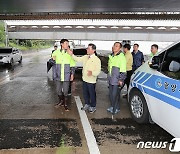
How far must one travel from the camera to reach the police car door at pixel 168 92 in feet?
12.7

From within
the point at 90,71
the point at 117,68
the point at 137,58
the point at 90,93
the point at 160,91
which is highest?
the point at 137,58

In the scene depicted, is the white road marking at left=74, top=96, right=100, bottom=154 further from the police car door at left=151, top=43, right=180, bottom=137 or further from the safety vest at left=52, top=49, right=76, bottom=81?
the police car door at left=151, top=43, right=180, bottom=137

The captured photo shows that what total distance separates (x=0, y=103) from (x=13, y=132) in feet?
8.19

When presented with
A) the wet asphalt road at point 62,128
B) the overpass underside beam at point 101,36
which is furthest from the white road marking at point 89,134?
the overpass underside beam at point 101,36

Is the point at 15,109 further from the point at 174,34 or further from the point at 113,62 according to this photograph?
the point at 174,34

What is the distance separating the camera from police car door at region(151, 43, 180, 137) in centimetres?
388

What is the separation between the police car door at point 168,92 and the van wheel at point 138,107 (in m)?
0.42

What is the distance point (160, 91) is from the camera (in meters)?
4.36

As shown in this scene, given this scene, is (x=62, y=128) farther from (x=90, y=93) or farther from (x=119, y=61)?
(x=119, y=61)

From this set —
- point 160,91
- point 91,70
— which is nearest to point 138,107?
point 160,91

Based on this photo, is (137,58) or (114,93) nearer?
(114,93)

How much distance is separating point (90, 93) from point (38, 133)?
190 cm

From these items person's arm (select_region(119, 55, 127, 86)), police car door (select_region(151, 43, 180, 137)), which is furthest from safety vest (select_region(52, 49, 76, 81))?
police car door (select_region(151, 43, 180, 137))

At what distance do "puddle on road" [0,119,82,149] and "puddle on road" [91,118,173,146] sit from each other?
0.47 m
